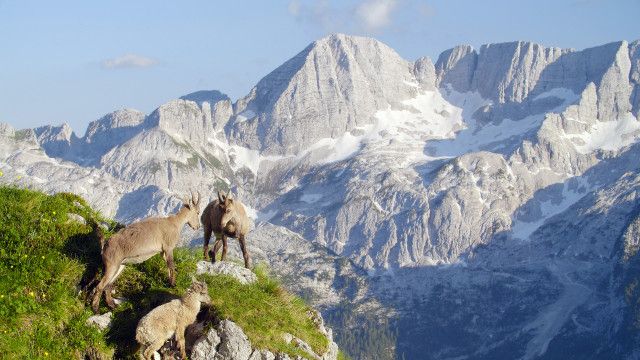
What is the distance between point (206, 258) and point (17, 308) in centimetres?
819

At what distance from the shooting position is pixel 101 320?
18422mm

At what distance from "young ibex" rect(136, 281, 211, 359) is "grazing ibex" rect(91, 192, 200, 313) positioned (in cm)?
123

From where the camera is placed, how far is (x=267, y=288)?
893 inches

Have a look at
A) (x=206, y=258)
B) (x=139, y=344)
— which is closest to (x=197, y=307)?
(x=139, y=344)

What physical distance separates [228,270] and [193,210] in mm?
2018

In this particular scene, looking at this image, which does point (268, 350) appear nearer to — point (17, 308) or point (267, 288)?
point (267, 288)

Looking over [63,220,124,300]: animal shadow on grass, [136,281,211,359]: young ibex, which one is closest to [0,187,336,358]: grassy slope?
[63,220,124,300]: animal shadow on grass

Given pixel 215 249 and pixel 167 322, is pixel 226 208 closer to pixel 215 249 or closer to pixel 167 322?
pixel 215 249

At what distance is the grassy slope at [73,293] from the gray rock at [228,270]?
29 cm

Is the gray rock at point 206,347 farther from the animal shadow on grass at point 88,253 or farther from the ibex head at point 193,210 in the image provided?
the ibex head at point 193,210

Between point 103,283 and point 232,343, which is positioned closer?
point 103,283

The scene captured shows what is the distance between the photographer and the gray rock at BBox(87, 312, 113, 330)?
59.8 ft

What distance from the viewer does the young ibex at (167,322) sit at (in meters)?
17.9

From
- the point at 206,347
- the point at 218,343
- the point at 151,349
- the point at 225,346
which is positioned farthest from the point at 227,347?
the point at 151,349
